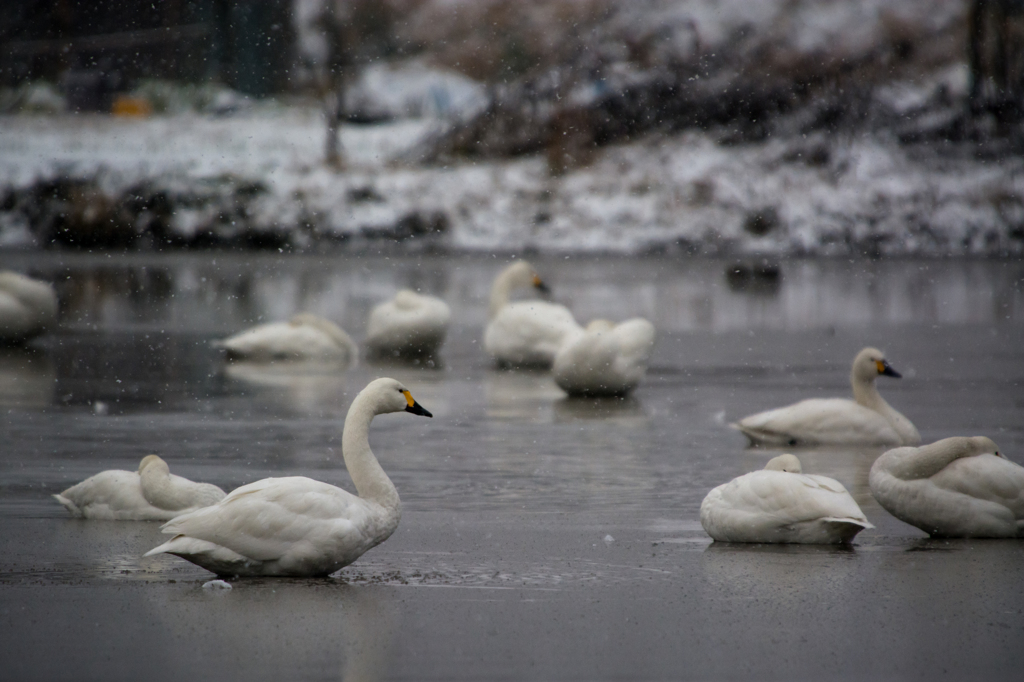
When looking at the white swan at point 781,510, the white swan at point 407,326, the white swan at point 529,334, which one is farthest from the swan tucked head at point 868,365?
the white swan at point 407,326

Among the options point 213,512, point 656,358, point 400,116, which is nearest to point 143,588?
point 213,512

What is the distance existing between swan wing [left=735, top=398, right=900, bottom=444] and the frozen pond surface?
0.26 metres

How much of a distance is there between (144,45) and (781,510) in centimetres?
4881

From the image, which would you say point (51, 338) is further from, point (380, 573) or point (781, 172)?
point (781, 172)

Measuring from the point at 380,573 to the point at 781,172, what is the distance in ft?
104

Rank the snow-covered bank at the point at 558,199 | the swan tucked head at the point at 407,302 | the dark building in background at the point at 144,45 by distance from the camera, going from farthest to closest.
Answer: the dark building in background at the point at 144,45
the snow-covered bank at the point at 558,199
the swan tucked head at the point at 407,302

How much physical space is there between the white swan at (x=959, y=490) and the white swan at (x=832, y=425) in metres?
3.00

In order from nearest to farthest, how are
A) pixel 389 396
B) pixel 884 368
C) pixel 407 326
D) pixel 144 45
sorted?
pixel 389 396 → pixel 884 368 → pixel 407 326 → pixel 144 45

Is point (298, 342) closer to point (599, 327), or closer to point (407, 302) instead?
point (407, 302)

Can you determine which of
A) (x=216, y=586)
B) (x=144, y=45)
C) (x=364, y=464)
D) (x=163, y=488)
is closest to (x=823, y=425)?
(x=364, y=464)

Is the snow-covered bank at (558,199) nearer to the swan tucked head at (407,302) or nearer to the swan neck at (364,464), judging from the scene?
the swan tucked head at (407,302)

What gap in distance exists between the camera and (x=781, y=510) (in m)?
7.29

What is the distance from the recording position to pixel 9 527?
25.3 ft

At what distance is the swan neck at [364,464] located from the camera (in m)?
6.86
